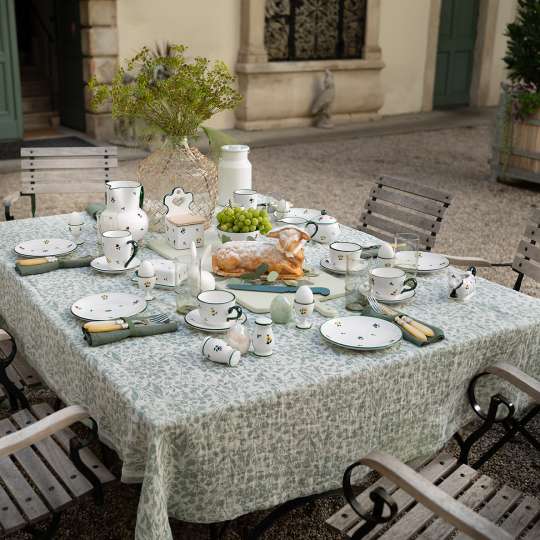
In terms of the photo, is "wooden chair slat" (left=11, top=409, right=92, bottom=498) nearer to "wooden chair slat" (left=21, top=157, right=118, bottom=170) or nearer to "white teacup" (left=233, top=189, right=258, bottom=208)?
"white teacup" (left=233, top=189, right=258, bottom=208)

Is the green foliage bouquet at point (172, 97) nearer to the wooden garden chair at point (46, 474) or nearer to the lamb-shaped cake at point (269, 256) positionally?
the lamb-shaped cake at point (269, 256)

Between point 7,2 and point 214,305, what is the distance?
6870mm

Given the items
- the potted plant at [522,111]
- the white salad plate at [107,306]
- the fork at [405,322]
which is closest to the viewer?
the fork at [405,322]

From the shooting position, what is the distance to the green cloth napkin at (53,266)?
2.74 metres

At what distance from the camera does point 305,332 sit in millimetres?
2318

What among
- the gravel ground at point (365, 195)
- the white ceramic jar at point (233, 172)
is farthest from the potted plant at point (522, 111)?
the white ceramic jar at point (233, 172)

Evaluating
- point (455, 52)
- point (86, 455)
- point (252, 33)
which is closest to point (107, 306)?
point (86, 455)

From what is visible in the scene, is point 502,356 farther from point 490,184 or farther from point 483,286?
point 490,184

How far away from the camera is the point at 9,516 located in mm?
1990

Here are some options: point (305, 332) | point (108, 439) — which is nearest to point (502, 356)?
→ point (305, 332)

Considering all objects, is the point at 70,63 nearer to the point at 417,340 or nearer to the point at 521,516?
the point at 417,340

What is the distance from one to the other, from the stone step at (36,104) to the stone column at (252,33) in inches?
98.7

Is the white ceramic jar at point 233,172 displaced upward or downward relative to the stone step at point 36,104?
upward

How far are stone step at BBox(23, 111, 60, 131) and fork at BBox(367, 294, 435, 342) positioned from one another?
797cm
